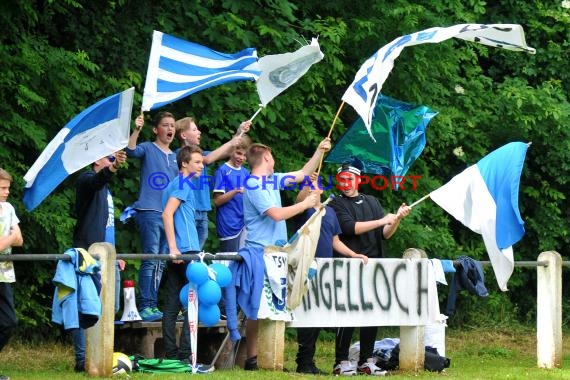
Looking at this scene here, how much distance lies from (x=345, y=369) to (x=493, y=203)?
2.17m

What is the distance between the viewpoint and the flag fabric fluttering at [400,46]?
37.3ft

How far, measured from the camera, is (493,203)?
11766 millimetres

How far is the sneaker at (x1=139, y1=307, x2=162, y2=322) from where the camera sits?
11.3 metres

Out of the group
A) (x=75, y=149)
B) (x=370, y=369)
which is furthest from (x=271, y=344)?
(x=75, y=149)

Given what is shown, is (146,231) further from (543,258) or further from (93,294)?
(543,258)

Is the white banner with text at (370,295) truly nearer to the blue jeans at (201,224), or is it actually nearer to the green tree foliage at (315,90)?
the blue jeans at (201,224)

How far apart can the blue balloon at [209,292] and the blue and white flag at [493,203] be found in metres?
Answer: 2.54

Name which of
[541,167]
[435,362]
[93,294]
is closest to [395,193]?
[541,167]

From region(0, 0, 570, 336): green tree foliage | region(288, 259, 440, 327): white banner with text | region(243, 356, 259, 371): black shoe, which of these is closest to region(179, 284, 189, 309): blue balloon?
region(243, 356, 259, 371): black shoe

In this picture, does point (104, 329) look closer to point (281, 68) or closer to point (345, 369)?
point (345, 369)

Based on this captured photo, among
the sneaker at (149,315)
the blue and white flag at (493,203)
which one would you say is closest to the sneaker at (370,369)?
the blue and white flag at (493,203)

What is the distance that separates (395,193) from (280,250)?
5685mm

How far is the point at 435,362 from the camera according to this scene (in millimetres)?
11750

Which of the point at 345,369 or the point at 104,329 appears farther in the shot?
the point at 345,369
